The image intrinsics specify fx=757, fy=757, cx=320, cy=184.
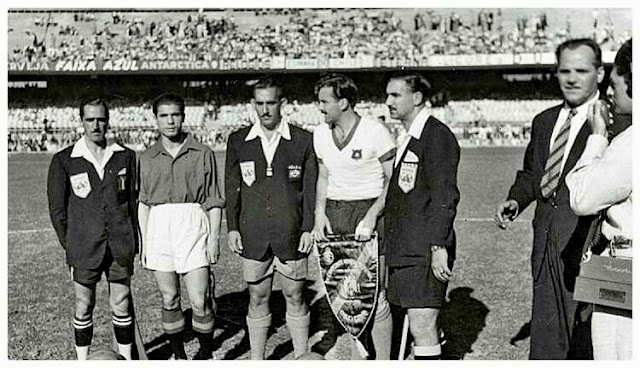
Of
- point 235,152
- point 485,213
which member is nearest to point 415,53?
point 485,213

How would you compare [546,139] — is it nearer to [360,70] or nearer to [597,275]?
[597,275]

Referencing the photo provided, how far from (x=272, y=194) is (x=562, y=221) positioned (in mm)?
1993

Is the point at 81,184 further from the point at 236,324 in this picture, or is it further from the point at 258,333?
the point at 236,324

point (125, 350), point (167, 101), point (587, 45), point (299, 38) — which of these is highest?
point (299, 38)

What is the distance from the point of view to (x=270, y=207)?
5.27 meters

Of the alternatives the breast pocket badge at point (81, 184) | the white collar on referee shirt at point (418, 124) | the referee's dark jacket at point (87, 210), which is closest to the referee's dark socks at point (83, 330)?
the referee's dark jacket at point (87, 210)

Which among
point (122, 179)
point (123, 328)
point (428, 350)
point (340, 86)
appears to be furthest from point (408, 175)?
point (123, 328)

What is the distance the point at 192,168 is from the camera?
209 inches

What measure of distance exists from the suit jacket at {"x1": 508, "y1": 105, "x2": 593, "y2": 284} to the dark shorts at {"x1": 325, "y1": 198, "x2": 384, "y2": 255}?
1.12 metres

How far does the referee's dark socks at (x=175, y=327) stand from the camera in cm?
536

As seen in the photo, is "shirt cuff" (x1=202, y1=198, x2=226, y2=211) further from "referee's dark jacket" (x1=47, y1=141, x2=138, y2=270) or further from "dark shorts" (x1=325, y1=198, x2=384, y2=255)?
"dark shorts" (x1=325, y1=198, x2=384, y2=255)

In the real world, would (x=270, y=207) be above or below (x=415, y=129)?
below

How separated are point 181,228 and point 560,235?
8.31 feet

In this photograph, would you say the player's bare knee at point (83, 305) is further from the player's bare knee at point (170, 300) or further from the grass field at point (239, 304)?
the grass field at point (239, 304)
